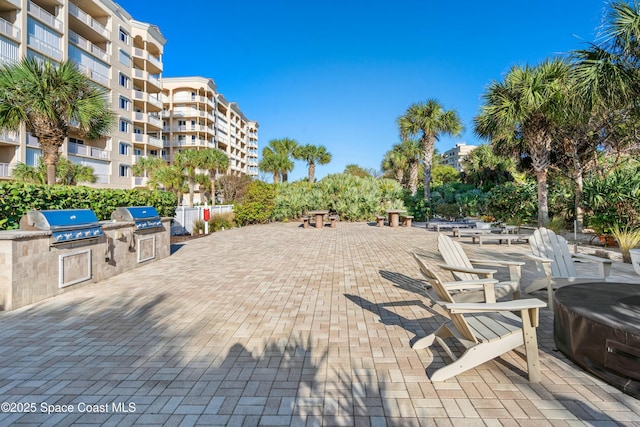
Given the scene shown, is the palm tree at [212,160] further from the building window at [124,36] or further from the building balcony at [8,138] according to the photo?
the building balcony at [8,138]

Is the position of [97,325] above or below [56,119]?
below

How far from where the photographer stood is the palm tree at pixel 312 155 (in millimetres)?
39469

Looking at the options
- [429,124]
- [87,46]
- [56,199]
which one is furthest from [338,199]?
[87,46]

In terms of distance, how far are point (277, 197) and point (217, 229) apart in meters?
6.19

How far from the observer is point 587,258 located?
191 inches

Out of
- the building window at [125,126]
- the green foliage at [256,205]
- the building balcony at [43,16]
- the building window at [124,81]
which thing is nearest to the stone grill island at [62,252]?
the green foliage at [256,205]

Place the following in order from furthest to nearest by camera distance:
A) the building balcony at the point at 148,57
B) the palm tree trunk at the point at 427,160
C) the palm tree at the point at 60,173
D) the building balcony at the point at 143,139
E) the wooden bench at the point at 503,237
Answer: the building balcony at the point at 148,57 < the building balcony at the point at 143,139 < the palm tree trunk at the point at 427,160 < the palm tree at the point at 60,173 < the wooden bench at the point at 503,237

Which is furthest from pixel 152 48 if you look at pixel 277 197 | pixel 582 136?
pixel 582 136

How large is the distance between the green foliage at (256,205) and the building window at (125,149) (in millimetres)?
21102

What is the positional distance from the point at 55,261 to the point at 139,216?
8.24 ft

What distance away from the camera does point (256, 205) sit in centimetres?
2056

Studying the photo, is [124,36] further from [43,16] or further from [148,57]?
[43,16]

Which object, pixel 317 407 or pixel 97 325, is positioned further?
pixel 97 325

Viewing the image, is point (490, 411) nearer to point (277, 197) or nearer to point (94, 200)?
point (94, 200)
